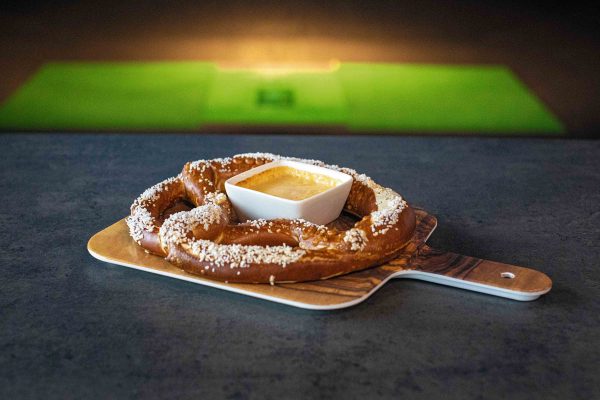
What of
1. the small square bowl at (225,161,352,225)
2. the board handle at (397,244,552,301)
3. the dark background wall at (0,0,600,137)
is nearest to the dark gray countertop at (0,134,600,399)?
the board handle at (397,244,552,301)

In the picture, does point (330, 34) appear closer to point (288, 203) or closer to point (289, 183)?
point (289, 183)

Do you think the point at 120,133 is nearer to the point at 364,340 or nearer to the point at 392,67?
the point at 392,67

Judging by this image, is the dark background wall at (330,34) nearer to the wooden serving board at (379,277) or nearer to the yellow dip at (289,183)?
the yellow dip at (289,183)

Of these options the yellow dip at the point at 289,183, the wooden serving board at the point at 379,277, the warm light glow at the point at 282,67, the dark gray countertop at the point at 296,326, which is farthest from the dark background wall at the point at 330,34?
the wooden serving board at the point at 379,277

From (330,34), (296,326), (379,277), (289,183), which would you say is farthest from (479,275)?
(330,34)

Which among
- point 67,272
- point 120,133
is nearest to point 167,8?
point 120,133

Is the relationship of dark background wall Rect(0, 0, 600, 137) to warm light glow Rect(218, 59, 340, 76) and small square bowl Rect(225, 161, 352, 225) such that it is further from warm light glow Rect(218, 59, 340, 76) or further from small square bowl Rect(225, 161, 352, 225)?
small square bowl Rect(225, 161, 352, 225)
